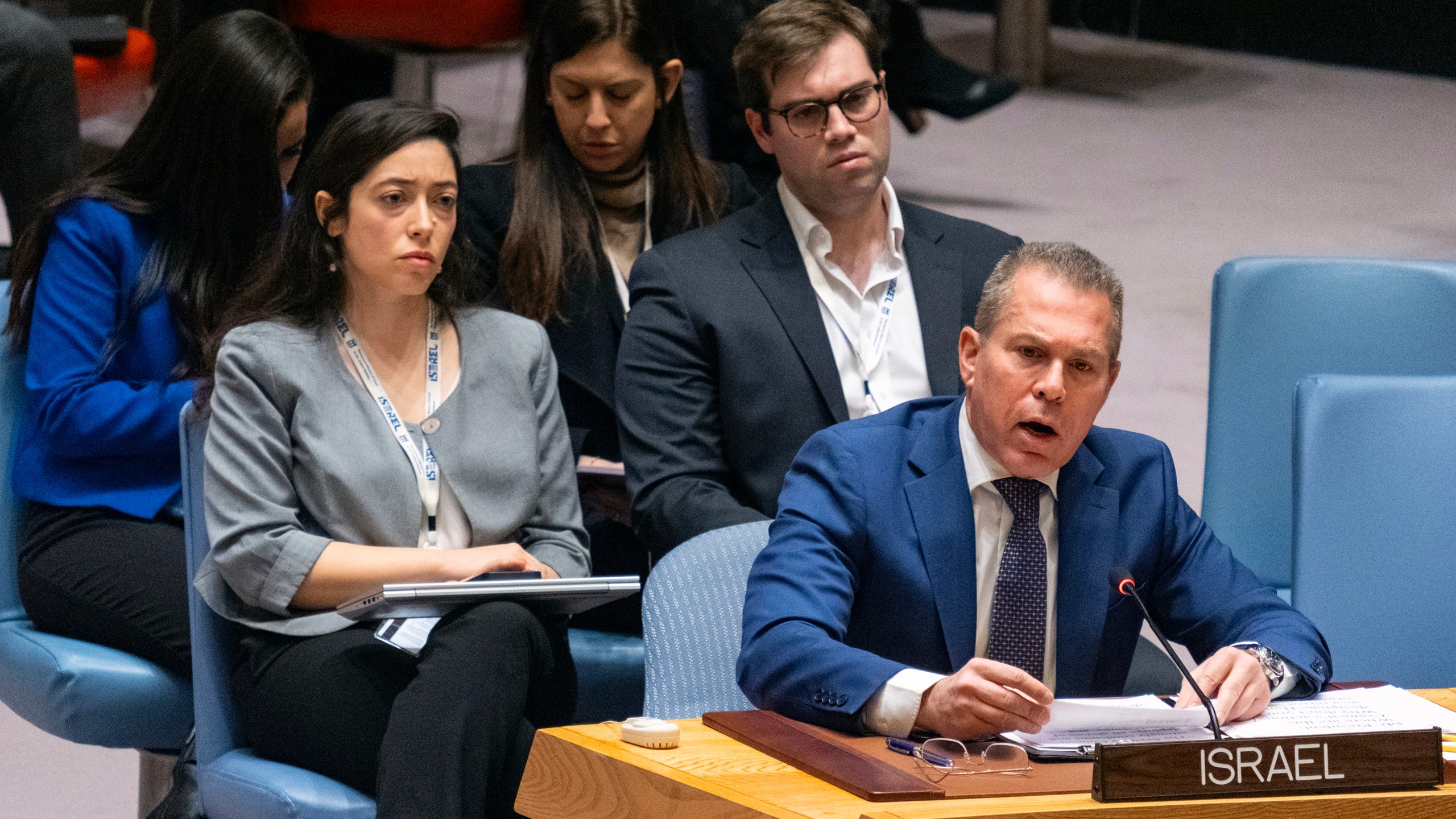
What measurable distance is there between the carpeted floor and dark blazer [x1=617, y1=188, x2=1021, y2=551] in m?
1.73

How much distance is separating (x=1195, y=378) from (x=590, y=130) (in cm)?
262

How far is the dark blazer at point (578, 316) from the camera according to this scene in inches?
111

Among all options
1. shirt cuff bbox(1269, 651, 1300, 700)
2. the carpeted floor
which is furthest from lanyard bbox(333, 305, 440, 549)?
the carpeted floor

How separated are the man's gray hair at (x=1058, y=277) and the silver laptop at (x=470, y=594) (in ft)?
1.74

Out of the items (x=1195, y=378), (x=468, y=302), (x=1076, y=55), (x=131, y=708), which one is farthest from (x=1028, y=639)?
(x=1076, y=55)

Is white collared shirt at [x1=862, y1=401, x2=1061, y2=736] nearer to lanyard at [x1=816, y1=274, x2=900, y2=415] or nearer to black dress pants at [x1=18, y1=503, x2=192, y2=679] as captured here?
lanyard at [x1=816, y1=274, x2=900, y2=415]

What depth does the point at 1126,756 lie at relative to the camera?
4.54ft

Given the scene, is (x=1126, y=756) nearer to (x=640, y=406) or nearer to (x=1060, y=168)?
(x=640, y=406)

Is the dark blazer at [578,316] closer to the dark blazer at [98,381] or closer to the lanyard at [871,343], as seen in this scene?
the lanyard at [871,343]

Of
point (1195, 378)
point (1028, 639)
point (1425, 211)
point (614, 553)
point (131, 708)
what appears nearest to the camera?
point (1028, 639)

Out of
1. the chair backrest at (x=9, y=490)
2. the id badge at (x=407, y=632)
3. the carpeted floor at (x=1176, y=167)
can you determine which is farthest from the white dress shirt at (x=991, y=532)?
the carpeted floor at (x=1176, y=167)

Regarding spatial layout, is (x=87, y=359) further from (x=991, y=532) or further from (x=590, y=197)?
(x=991, y=532)

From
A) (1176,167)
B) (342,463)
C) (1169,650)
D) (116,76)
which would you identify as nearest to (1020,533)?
(1169,650)

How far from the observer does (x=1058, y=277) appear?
74.3 inches
